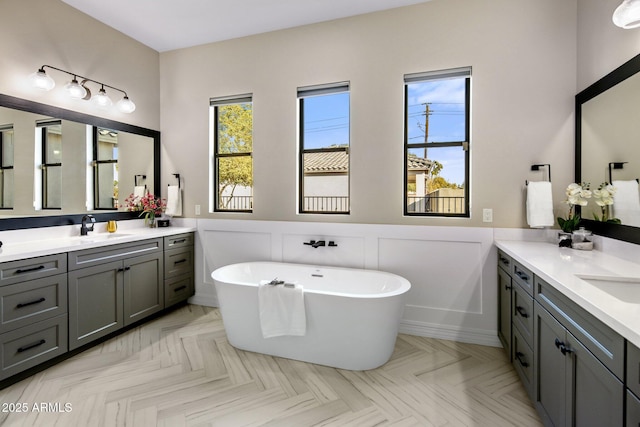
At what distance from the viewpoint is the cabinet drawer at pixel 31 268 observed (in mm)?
1962

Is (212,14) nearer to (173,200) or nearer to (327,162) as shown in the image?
(327,162)

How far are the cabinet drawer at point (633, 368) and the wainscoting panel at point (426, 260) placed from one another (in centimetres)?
183

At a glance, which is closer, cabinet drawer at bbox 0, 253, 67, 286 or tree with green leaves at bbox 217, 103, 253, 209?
cabinet drawer at bbox 0, 253, 67, 286

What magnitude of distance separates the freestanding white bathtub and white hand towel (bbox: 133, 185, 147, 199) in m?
1.60

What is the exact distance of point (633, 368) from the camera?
88 centimetres

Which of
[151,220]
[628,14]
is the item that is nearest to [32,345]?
[151,220]

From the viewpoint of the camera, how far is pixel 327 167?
3268mm

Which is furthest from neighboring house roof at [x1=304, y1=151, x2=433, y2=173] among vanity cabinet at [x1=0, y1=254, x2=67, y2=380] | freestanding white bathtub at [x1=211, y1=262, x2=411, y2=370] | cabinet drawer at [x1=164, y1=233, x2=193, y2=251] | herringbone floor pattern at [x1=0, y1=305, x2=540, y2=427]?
vanity cabinet at [x1=0, y1=254, x2=67, y2=380]

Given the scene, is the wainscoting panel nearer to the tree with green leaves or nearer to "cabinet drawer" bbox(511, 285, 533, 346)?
"cabinet drawer" bbox(511, 285, 533, 346)

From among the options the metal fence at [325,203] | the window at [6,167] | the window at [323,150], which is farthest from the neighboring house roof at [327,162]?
the window at [6,167]

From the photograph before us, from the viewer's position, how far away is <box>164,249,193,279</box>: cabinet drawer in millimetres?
3254

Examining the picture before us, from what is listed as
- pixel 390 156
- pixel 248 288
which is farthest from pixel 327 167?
pixel 248 288

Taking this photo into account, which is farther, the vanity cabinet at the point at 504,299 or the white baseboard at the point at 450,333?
the white baseboard at the point at 450,333

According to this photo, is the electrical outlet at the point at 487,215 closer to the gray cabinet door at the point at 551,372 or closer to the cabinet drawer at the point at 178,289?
the gray cabinet door at the point at 551,372
